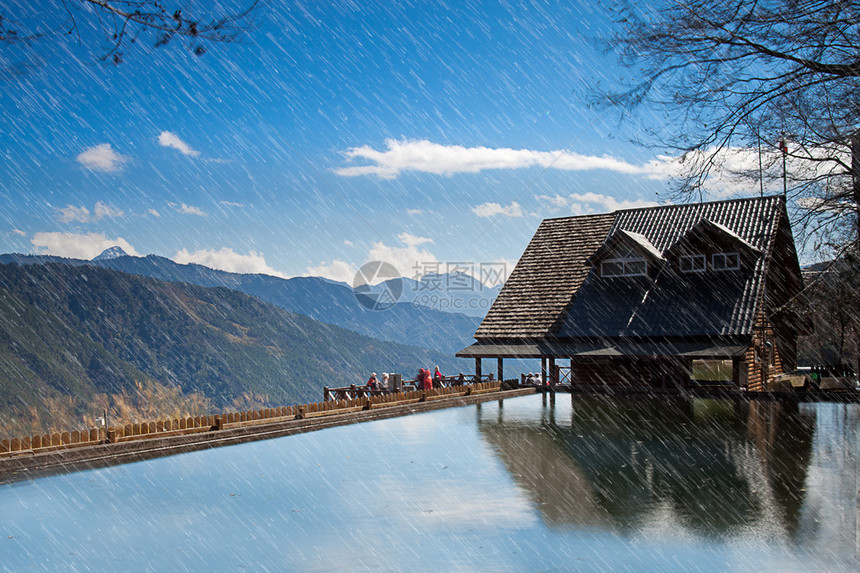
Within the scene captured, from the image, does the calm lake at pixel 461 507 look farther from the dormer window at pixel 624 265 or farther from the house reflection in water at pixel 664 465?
the dormer window at pixel 624 265

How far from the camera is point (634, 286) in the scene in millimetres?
28891

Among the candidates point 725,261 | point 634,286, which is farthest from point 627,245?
point 725,261

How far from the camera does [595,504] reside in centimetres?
1002

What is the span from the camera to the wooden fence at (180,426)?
40.8 feet

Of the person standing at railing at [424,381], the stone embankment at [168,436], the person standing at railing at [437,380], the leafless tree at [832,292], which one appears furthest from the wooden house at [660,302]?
the stone embankment at [168,436]

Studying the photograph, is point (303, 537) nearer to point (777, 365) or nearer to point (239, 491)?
point (239, 491)

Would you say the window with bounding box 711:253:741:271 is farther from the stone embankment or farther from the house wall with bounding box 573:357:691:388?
the stone embankment

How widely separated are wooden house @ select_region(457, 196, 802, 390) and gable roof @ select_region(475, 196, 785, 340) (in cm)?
5

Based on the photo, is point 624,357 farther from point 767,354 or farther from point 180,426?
point 180,426

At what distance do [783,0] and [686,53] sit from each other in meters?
1.05

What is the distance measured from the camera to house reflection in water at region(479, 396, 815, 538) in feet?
30.6

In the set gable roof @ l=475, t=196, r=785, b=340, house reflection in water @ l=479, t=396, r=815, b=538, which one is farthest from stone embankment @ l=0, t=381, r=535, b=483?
gable roof @ l=475, t=196, r=785, b=340

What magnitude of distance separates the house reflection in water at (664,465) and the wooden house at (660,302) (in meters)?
4.53

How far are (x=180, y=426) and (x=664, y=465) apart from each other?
367 inches
